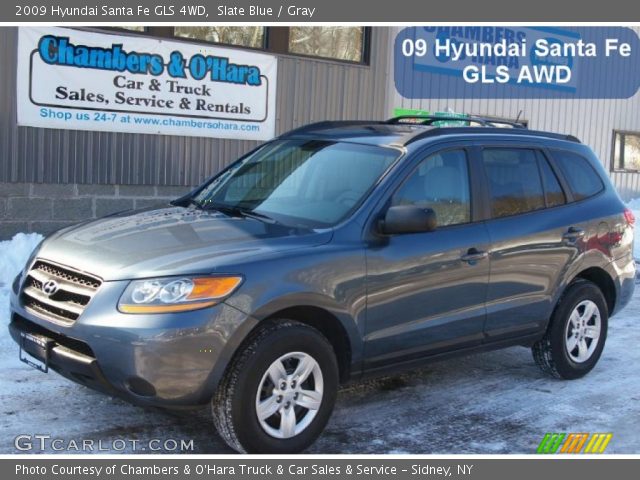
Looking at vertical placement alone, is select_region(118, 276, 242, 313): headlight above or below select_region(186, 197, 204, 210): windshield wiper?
below

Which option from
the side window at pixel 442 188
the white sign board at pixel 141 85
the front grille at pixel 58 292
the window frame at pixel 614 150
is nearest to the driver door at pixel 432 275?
the side window at pixel 442 188

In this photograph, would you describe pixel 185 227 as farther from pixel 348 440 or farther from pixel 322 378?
pixel 348 440

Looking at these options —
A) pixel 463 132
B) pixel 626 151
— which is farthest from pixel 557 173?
pixel 626 151

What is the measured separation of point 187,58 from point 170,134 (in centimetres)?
98

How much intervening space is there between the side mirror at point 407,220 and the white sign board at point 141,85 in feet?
19.5

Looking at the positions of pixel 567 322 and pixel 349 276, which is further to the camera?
pixel 567 322

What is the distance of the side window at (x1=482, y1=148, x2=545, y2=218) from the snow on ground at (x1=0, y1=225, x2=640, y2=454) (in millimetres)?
1321

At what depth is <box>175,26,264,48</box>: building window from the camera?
10422 mm

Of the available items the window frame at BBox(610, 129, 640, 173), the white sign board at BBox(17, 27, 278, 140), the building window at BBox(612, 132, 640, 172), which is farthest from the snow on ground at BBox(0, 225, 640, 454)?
the building window at BBox(612, 132, 640, 172)

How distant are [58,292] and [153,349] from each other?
30.6 inches

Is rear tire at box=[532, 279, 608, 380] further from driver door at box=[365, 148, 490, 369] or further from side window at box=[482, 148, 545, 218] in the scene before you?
driver door at box=[365, 148, 490, 369]

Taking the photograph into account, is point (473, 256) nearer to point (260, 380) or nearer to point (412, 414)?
point (412, 414)

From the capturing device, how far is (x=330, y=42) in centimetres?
1187

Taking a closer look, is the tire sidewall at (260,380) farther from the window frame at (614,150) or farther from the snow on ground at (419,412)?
the window frame at (614,150)
